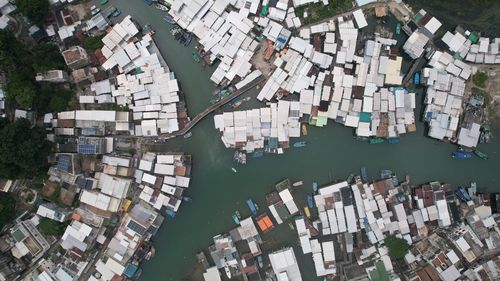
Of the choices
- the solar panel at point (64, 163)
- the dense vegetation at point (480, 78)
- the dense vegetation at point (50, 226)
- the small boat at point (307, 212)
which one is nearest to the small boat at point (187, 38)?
the solar panel at point (64, 163)

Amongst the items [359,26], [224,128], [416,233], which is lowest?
[416,233]

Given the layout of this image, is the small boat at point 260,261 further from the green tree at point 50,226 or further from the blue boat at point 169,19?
the blue boat at point 169,19

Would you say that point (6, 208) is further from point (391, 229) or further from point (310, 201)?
point (391, 229)

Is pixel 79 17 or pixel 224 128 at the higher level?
pixel 79 17

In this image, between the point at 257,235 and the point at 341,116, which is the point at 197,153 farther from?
the point at 341,116

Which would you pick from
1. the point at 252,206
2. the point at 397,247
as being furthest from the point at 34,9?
the point at 397,247

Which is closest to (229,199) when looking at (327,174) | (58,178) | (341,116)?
(327,174)

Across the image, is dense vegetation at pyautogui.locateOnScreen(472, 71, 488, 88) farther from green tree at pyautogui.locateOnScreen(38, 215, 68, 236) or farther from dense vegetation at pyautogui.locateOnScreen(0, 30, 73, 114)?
green tree at pyautogui.locateOnScreen(38, 215, 68, 236)
